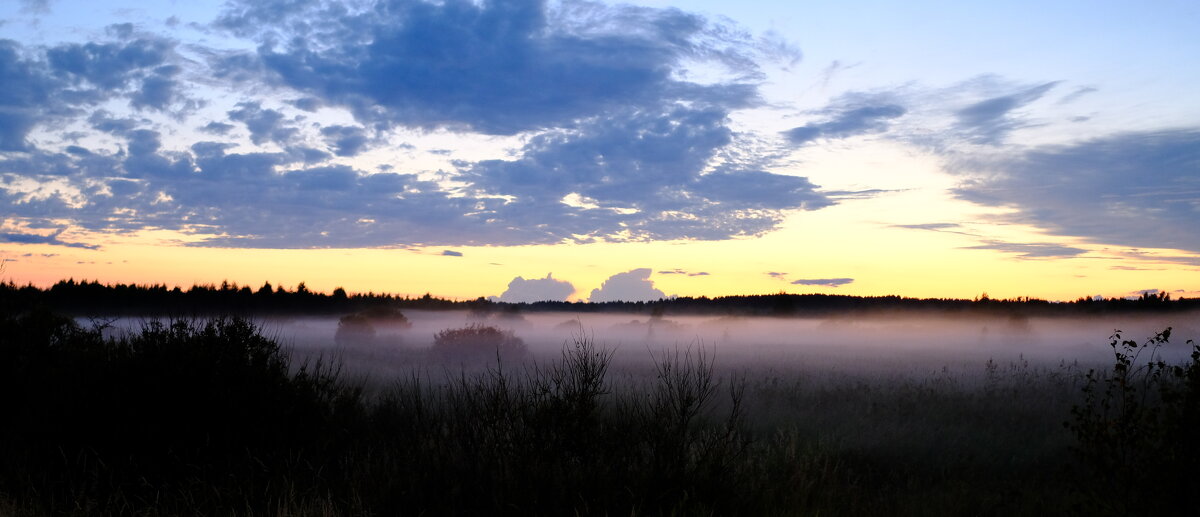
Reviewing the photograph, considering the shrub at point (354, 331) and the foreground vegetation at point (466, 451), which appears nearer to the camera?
the foreground vegetation at point (466, 451)

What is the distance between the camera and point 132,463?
809cm

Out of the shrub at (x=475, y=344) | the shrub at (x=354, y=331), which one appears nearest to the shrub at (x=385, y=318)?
the shrub at (x=354, y=331)

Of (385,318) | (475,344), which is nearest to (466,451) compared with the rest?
(475,344)

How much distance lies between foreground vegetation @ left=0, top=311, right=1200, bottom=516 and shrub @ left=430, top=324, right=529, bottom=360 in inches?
637

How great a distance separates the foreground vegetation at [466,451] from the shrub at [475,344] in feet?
53.1

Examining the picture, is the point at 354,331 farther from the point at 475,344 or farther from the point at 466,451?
the point at 466,451

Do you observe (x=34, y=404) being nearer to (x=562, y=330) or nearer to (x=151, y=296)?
(x=151, y=296)

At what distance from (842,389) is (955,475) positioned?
7.81 m

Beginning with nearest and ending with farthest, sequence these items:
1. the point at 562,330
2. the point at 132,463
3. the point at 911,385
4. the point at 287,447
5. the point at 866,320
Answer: the point at 132,463
the point at 287,447
the point at 911,385
the point at 562,330
the point at 866,320

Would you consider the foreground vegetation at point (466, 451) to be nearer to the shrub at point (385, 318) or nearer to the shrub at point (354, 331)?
the shrub at point (354, 331)

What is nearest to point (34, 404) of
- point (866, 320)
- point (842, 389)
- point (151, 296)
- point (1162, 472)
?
point (1162, 472)

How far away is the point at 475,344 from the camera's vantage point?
2875 centimetres

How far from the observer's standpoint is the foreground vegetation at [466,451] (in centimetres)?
696

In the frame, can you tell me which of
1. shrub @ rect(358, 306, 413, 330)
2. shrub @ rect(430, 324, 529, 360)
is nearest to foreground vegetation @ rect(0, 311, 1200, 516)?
shrub @ rect(430, 324, 529, 360)
